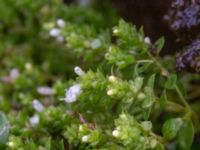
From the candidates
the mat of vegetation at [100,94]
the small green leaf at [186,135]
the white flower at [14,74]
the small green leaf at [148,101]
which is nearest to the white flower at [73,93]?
the mat of vegetation at [100,94]

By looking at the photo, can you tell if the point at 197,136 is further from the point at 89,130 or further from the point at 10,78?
the point at 10,78

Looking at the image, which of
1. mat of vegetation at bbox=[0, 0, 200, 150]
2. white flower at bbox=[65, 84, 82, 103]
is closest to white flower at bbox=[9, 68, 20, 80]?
mat of vegetation at bbox=[0, 0, 200, 150]

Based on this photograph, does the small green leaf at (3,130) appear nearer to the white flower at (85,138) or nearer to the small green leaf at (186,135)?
the white flower at (85,138)

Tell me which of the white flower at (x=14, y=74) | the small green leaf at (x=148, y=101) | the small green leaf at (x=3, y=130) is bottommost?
the small green leaf at (x=148, y=101)

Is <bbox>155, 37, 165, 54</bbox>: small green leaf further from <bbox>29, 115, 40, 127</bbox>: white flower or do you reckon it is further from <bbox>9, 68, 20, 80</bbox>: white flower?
<bbox>9, 68, 20, 80</bbox>: white flower

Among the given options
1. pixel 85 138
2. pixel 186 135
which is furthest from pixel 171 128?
pixel 85 138

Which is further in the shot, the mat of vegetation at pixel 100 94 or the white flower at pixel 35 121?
the white flower at pixel 35 121
